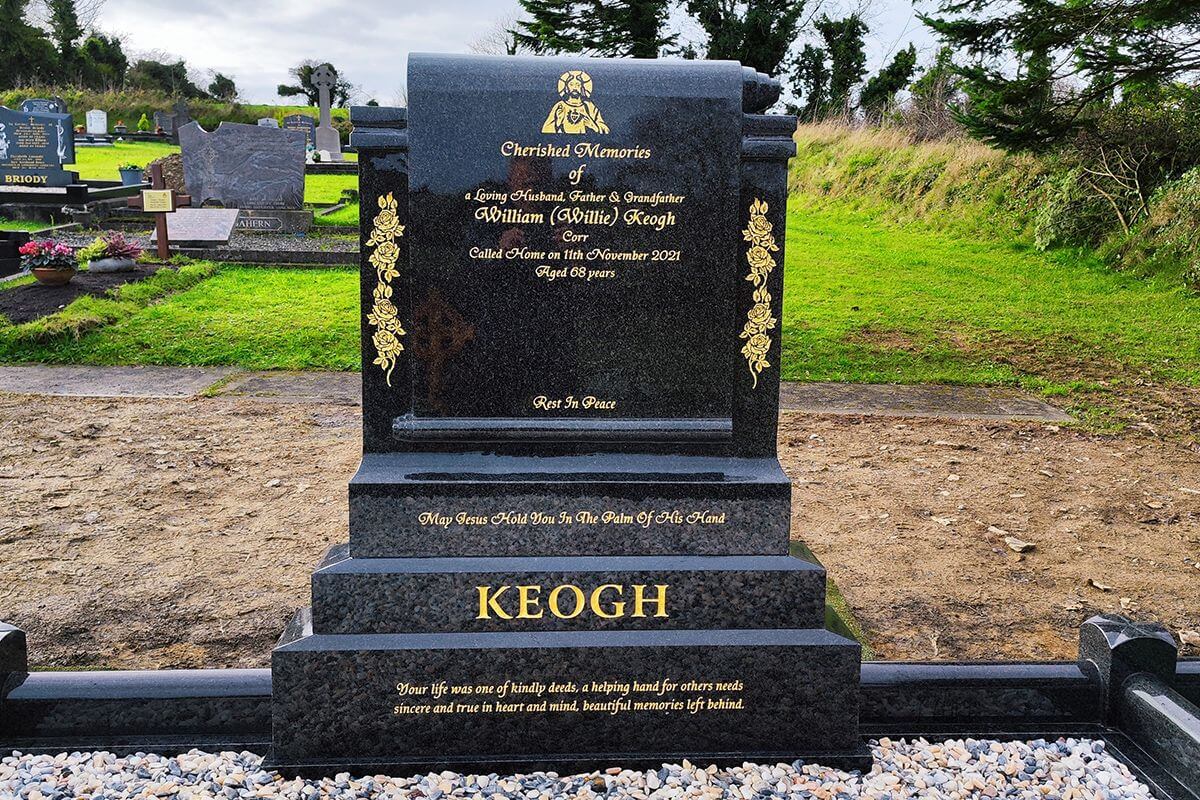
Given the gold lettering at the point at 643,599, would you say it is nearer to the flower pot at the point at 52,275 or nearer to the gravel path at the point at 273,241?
the flower pot at the point at 52,275

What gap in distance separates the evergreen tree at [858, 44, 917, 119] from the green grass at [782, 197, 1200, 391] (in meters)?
14.6

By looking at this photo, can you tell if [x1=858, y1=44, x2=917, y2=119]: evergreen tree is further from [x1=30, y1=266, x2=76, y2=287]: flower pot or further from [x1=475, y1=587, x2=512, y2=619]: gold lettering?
[x1=475, y1=587, x2=512, y2=619]: gold lettering

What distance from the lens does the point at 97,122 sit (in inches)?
1794

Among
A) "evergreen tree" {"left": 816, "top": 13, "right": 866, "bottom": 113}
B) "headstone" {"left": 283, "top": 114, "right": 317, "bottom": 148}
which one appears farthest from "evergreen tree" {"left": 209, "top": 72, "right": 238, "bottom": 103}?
"evergreen tree" {"left": 816, "top": 13, "right": 866, "bottom": 113}

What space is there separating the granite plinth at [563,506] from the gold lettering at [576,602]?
0.38 feet

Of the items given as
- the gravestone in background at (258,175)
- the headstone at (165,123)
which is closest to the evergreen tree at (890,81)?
the gravestone in background at (258,175)

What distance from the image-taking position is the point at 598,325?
3309mm

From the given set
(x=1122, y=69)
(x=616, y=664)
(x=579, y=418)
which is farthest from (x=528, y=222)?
(x=1122, y=69)

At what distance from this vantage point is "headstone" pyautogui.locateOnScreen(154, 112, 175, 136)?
157 ft

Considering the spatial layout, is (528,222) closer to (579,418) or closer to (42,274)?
(579,418)

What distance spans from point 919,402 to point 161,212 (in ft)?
38.0

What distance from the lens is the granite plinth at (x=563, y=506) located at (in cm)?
327

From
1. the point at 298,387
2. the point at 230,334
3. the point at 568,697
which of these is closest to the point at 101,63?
the point at 230,334

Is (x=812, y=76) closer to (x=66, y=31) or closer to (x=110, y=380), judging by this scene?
(x=110, y=380)
